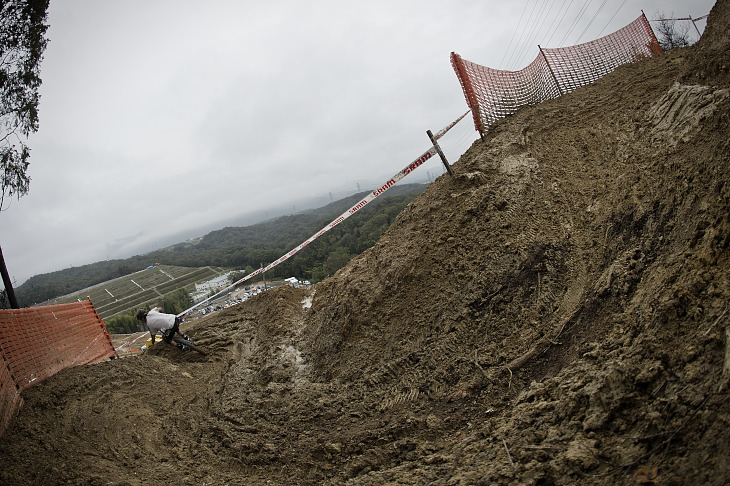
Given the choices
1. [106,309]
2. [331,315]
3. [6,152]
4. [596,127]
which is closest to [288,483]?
[331,315]

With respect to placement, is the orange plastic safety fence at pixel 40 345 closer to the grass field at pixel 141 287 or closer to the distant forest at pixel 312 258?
the distant forest at pixel 312 258

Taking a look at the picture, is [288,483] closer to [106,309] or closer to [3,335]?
[3,335]

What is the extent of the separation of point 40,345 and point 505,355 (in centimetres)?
798

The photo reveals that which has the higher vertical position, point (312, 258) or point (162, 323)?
point (162, 323)

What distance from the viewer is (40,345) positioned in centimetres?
620

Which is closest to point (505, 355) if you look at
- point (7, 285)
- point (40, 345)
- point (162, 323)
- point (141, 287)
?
point (162, 323)

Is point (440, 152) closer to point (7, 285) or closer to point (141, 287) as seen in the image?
point (7, 285)

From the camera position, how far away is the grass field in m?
59.6

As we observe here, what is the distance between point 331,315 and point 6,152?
9.61 meters

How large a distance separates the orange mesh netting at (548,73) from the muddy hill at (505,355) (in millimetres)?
1443

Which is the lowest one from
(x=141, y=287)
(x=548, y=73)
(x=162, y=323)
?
(x=162, y=323)

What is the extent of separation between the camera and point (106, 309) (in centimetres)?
→ 5850

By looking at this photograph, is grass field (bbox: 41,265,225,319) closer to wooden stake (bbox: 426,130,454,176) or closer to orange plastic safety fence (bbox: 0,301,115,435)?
orange plastic safety fence (bbox: 0,301,115,435)

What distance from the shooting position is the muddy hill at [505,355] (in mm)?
2412
